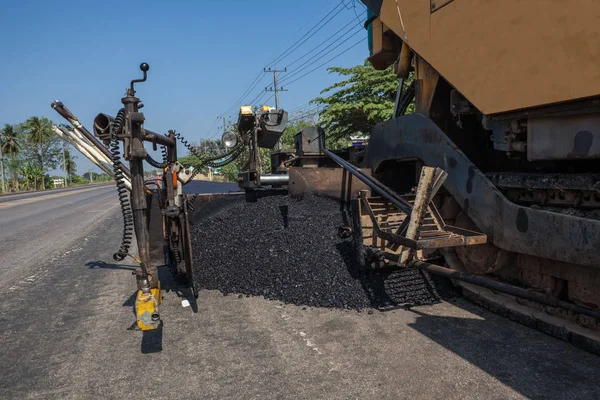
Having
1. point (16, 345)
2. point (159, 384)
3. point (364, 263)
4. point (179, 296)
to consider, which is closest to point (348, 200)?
point (364, 263)

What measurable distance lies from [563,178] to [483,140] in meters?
1.51

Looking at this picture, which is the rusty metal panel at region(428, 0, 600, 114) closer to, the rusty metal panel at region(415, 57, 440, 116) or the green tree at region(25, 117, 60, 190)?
the rusty metal panel at region(415, 57, 440, 116)

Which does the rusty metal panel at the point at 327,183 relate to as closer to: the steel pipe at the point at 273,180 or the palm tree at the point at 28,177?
the steel pipe at the point at 273,180

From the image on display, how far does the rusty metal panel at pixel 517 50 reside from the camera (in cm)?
280

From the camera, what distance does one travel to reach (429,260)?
191 inches

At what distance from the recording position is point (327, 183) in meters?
5.92

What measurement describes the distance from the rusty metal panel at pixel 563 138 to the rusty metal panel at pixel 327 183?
2.66 metres

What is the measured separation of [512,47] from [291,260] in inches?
118

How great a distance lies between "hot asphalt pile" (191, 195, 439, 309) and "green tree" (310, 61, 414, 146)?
14.3m

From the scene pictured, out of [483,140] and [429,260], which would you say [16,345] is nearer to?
[429,260]

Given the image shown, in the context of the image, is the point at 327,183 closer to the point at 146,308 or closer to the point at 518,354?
the point at 518,354

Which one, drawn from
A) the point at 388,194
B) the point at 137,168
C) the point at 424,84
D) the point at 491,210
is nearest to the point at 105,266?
the point at 137,168

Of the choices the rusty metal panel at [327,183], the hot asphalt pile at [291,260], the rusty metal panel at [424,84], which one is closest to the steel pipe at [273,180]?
the hot asphalt pile at [291,260]

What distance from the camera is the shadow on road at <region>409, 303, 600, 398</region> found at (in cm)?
292
